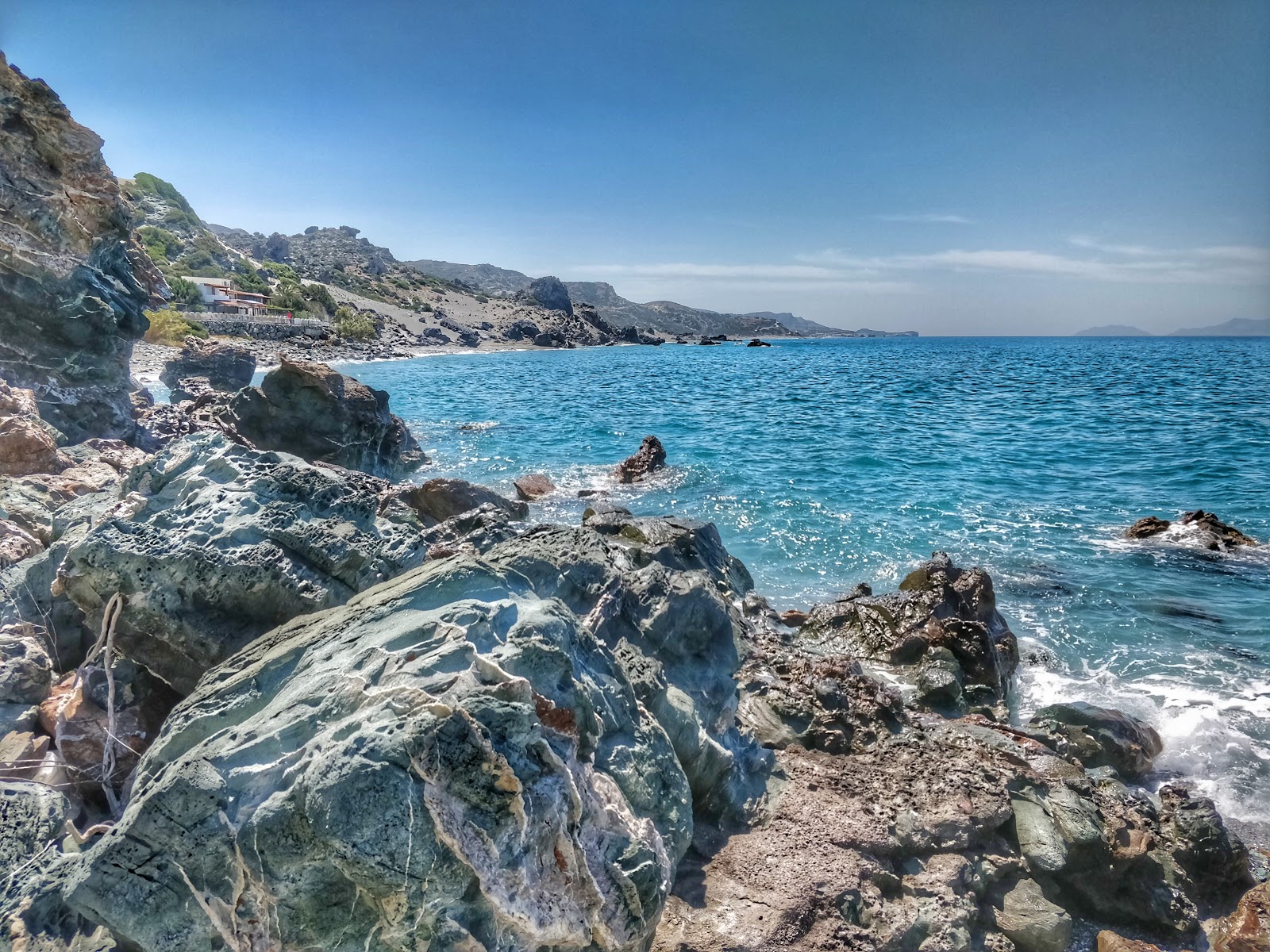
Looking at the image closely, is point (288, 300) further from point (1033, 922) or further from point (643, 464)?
point (1033, 922)

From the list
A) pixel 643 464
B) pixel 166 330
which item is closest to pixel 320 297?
pixel 166 330

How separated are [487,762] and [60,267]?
598 inches

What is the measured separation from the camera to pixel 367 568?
17.6ft

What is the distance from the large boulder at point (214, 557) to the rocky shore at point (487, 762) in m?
0.02

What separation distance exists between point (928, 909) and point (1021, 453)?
22.4 metres

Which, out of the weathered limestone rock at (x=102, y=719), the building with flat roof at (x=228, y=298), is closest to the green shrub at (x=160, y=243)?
the building with flat roof at (x=228, y=298)

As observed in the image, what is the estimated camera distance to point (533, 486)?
60.4ft

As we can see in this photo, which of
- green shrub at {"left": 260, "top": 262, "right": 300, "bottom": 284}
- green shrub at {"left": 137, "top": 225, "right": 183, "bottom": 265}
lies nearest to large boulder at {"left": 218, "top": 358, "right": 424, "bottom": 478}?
green shrub at {"left": 137, "top": 225, "right": 183, "bottom": 265}

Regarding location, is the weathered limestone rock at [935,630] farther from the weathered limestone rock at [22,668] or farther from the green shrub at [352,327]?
the green shrub at [352,327]

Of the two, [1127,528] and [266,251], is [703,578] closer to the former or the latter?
[1127,528]

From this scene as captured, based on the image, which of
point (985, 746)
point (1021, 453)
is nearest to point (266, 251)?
point (1021, 453)

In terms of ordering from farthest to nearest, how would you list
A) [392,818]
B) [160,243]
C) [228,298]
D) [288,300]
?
[160,243] < [288,300] < [228,298] < [392,818]

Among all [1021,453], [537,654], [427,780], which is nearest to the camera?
[427,780]

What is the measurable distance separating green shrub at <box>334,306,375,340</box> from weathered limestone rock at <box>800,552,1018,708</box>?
239 ft
